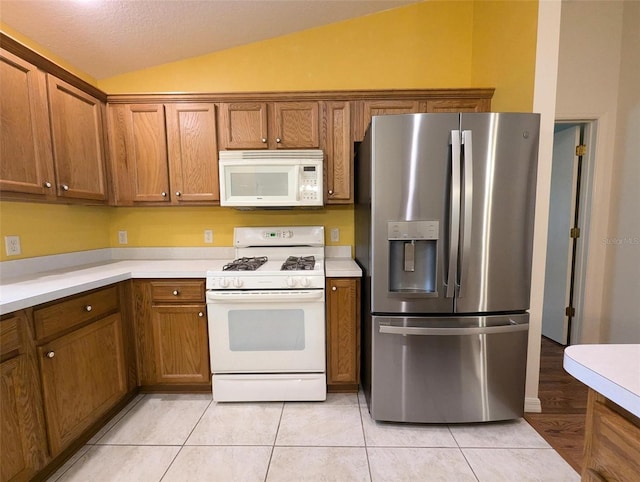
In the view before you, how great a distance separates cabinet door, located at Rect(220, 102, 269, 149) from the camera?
2088 millimetres

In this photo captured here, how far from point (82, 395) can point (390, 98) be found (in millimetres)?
2653

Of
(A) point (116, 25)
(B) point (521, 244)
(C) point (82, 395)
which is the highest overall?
(A) point (116, 25)

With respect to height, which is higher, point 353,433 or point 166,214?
point 166,214

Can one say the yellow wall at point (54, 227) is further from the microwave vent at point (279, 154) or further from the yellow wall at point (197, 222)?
the microwave vent at point (279, 154)

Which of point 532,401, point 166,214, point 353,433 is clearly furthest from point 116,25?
point 532,401

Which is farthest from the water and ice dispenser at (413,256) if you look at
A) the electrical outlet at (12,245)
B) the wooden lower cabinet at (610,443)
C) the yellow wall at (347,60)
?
the electrical outlet at (12,245)

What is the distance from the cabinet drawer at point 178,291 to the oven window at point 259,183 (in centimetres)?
69

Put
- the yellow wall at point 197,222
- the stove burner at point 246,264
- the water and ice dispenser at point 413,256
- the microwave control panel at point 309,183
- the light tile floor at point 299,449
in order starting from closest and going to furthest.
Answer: the light tile floor at point 299,449 → the water and ice dispenser at point 413,256 → the stove burner at point 246,264 → the microwave control panel at point 309,183 → the yellow wall at point 197,222

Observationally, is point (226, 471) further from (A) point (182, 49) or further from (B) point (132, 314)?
(A) point (182, 49)

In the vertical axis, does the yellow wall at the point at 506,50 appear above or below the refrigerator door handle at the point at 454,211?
above

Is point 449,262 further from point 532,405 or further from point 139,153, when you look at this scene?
point 139,153

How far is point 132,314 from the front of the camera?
1881 millimetres

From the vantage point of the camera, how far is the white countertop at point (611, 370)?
1.70ft

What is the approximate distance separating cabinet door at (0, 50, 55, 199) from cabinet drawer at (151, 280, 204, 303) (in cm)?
80
